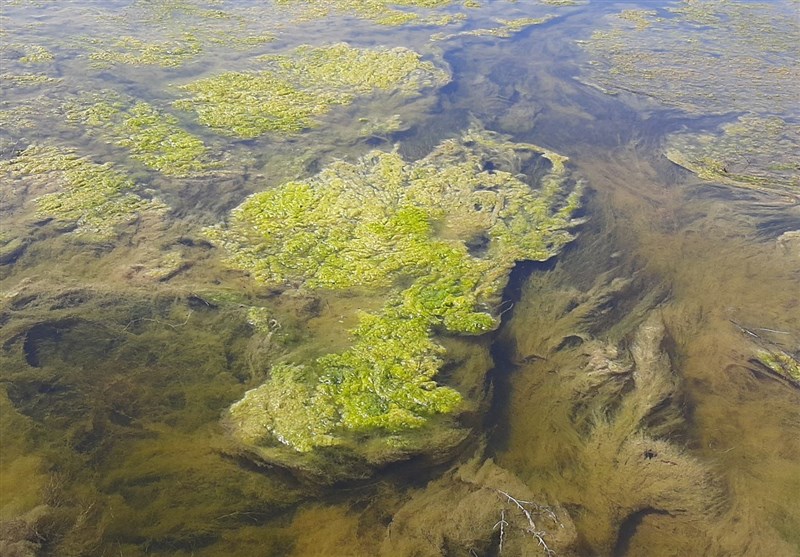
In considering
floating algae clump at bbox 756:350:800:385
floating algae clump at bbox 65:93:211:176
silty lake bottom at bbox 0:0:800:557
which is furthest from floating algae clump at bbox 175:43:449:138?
floating algae clump at bbox 756:350:800:385

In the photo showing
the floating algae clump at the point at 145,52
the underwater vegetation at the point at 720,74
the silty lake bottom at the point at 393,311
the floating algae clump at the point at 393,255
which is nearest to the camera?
the silty lake bottom at the point at 393,311

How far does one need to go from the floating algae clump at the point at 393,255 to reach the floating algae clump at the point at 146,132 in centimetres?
Answer: 152

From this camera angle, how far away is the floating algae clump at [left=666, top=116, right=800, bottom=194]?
293 inches

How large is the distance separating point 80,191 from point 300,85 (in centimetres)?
469

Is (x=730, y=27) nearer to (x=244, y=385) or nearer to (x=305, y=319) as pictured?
(x=305, y=319)

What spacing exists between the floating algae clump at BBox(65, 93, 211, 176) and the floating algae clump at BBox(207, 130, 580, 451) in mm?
1523

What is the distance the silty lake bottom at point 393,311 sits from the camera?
11.0 feet

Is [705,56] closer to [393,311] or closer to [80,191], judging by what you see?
[393,311]

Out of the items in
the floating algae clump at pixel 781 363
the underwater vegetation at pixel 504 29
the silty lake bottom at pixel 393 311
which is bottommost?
the floating algae clump at pixel 781 363

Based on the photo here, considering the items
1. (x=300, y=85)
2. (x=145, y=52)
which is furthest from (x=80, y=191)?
(x=145, y=52)

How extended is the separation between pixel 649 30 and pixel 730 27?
2.18 meters

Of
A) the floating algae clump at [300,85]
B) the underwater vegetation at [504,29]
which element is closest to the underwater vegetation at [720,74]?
the underwater vegetation at [504,29]

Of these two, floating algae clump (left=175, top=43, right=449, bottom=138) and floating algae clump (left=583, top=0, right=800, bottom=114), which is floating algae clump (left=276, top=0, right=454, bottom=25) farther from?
floating algae clump (left=583, top=0, right=800, bottom=114)

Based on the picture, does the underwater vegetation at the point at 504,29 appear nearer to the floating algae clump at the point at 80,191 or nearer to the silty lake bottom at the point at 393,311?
the silty lake bottom at the point at 393,311
